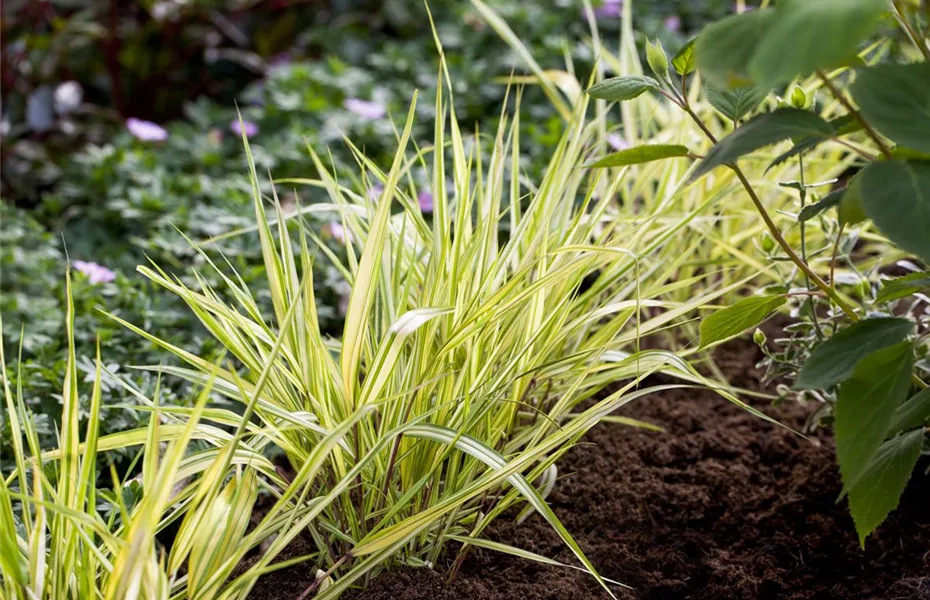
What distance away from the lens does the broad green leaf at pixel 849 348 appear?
2.70ft

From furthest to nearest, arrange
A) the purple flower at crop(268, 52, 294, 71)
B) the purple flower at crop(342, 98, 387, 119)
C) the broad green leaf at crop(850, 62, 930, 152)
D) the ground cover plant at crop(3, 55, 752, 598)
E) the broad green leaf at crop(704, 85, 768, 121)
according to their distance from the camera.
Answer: the purple flower at crop(268, 52, 294, 71)
the purple flower at crop(342, 98, 387, 119)
the broad green leaf at crop(704, 85, 768, 121)
the ground cover plant at crop(3, 55, 752, 598)
the broad green leaf at crop(850, 62, 930, 152)

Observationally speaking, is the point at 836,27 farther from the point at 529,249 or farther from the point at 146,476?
the point at 146,476

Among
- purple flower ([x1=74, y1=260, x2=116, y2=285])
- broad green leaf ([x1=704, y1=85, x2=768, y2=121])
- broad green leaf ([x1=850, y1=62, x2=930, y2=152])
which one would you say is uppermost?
broad green leaf ([x1=850, y1=62, x2=930, y2=152])

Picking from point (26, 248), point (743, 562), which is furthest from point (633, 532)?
point (26, 248)

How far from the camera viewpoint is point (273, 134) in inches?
89.5

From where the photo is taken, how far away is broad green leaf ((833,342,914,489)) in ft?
2.41

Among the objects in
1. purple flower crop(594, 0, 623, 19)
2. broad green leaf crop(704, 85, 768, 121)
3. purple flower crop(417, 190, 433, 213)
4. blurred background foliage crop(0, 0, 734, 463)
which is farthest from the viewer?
purple flower crop(594, 0, 623, 19)

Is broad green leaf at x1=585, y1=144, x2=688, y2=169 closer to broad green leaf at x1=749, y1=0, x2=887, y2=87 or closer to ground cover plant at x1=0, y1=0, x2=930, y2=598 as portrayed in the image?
ground cover plant at x1=0, y1=0, x2=930, y2=598

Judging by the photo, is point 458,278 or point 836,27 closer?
point 836,27

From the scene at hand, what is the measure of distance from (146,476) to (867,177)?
2.12ft

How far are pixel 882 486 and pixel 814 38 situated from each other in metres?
0.48

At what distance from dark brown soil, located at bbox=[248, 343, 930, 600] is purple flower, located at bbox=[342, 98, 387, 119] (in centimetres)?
109

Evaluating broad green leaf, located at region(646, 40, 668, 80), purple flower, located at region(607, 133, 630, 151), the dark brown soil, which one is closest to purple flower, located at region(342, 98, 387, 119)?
purple flower, located at region(607, 133, 630, 151)

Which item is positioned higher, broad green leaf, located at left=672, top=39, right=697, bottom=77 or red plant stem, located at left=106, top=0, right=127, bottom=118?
broad green leaf, located at left=672, top=39, right=697, bottom=77
